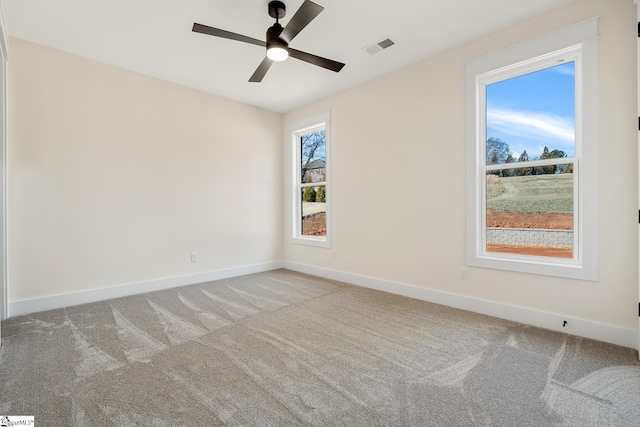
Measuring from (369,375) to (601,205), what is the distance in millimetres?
2327

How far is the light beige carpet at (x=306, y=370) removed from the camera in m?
1.58

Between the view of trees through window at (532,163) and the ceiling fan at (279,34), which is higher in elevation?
the ceiling fan at (279,34)

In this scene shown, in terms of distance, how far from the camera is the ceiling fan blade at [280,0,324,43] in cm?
197

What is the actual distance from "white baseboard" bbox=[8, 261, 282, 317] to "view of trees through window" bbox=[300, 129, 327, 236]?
122 centimetres

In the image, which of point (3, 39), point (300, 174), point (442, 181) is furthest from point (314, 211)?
point (3, 39)

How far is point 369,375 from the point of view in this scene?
194 cm

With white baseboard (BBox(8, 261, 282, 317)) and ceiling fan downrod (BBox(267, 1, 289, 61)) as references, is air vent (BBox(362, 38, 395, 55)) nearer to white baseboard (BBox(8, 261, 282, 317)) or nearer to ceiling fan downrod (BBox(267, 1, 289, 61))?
ceiling fan downrod (BBox(267, 1, 289, 61))

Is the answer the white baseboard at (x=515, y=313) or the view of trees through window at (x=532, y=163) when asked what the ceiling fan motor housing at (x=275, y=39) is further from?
the white baseboard at (x=515, y=313)

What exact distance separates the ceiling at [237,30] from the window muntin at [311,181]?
1201mm

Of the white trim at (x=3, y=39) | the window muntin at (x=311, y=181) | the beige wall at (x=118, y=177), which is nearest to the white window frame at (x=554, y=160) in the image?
the window muntin at (x=311, y=181)

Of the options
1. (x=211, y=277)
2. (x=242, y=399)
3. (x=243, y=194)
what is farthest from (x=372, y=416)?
(x=243, y=194)

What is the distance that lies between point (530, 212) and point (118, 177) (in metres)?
4.66

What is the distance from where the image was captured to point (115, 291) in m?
3.60

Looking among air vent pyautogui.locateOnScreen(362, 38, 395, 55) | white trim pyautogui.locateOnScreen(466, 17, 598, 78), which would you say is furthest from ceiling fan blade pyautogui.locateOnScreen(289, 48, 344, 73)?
white trim pyautogui.locateOnScreen(466, 17, 598, 78)
